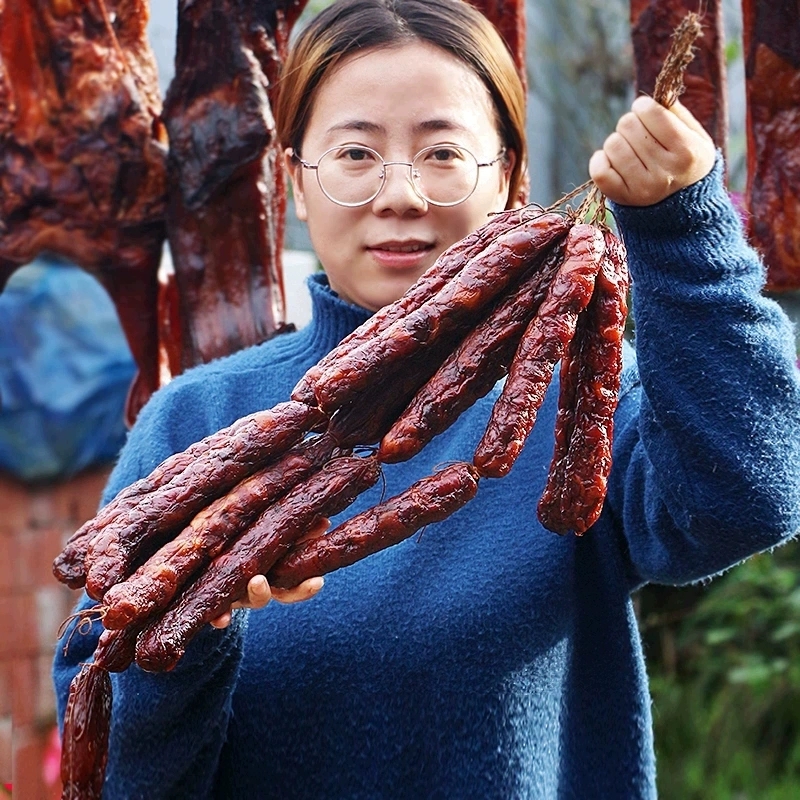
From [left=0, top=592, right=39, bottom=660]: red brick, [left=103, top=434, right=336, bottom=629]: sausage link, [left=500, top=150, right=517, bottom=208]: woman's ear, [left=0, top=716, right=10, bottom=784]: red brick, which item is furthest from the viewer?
[left=0, top=592, right=39, bottom=660]: red brick

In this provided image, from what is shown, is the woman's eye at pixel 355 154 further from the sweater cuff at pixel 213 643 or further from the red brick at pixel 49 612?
the red brick at pixel 49 612

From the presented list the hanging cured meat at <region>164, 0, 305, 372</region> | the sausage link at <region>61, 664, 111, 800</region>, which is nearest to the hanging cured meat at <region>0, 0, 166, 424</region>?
the hanging cured meat at <region>164, 0, 305, 372</region>

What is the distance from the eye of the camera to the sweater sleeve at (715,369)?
1199mm

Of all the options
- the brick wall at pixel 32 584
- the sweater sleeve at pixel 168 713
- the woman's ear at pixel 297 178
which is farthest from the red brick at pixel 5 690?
the woman's ear at pixel 297 178

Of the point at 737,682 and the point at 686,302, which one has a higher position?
the point at 686,302

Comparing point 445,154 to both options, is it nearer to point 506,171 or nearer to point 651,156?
point 506,171

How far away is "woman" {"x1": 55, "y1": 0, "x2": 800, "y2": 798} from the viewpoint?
122 centimetres

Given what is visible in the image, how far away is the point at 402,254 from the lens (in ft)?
4.75

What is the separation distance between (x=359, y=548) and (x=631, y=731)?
584 millimetres

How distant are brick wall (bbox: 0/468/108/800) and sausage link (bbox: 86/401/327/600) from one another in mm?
1727

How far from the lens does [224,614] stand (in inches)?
43.7

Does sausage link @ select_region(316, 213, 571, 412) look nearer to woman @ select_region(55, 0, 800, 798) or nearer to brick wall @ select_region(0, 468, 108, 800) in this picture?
woman @ select_region(55, 0, 800, 798)

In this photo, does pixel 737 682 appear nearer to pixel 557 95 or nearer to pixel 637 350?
pixel 637 350

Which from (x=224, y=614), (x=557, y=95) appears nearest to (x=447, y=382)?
(x=224, y=614)
